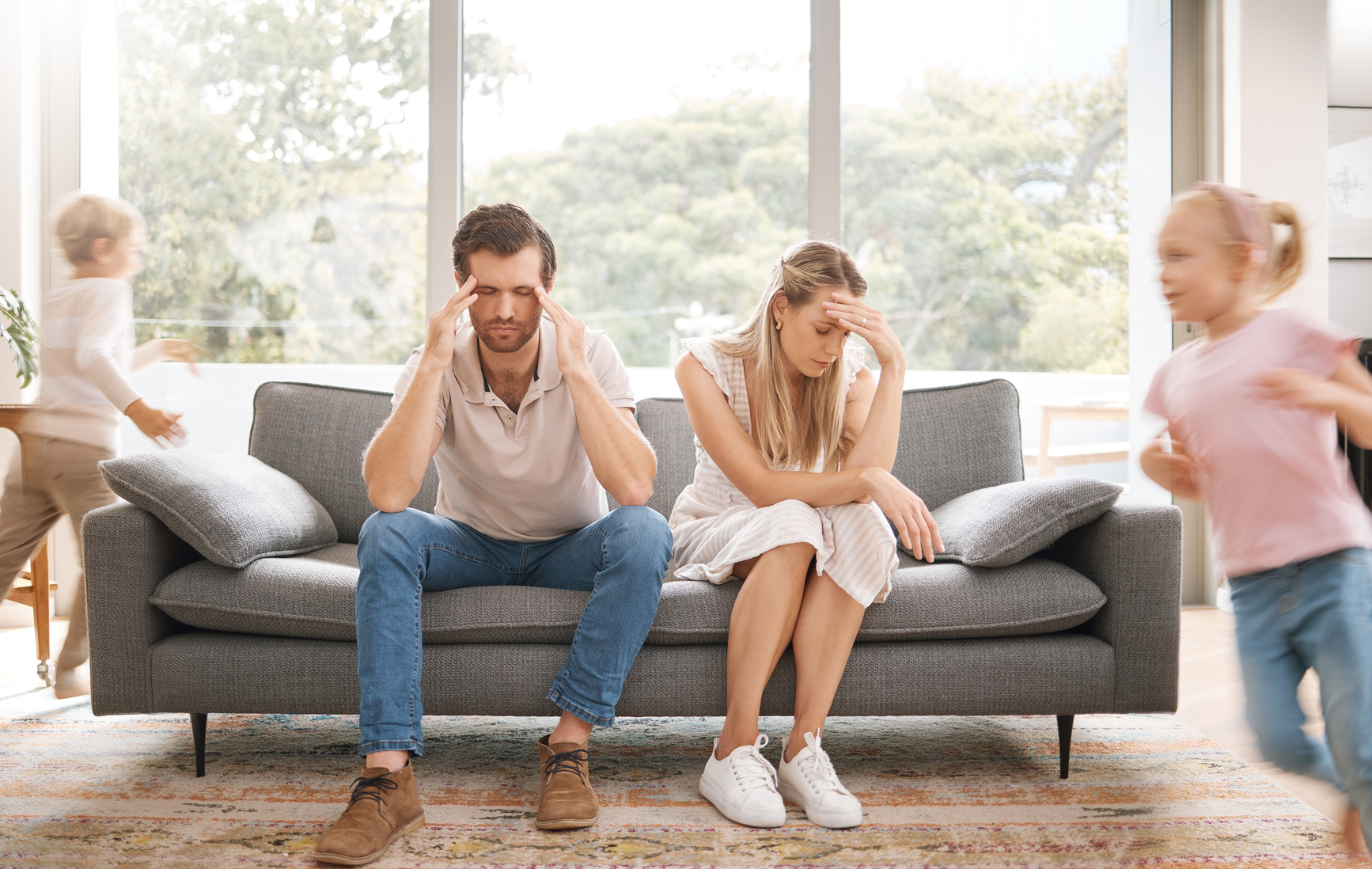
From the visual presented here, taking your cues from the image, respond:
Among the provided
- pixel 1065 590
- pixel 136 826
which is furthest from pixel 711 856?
pixel 136 826

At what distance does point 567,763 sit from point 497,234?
3.05 feet

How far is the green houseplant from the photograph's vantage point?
282cm

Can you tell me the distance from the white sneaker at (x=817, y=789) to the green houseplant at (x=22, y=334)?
8.20 ft

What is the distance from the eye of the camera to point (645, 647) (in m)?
1.78

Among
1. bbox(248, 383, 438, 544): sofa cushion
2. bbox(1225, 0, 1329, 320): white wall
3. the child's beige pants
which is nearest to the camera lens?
bbox(248, 383, 438, 544): sofa cushion

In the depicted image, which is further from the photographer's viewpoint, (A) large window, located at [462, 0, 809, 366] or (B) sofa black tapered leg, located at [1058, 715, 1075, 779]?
(A) large window, located at [462, 0, 809, 366]

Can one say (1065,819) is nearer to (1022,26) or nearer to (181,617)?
(181,617)

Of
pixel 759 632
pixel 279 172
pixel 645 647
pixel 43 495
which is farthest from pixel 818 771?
pixel 279 172

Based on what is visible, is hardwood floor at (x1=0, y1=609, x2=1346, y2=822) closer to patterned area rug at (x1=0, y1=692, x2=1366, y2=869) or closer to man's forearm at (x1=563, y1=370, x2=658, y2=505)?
patterned area rug at (x1=0, y1=692, x2=1366, y2=869)

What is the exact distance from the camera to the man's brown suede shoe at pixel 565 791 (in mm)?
1586

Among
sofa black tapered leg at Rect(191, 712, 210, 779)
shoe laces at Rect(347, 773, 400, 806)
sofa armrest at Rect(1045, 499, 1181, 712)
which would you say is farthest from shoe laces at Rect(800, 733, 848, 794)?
sofa black tapered leg at Rect(191, 712, 210, 779)

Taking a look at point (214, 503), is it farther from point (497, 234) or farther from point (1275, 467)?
point (1275, 467)

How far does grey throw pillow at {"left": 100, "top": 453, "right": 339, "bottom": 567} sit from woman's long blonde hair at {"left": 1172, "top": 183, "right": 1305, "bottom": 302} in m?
1.73

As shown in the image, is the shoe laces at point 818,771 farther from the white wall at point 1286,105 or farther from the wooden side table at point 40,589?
the white wall at point 1286,105
